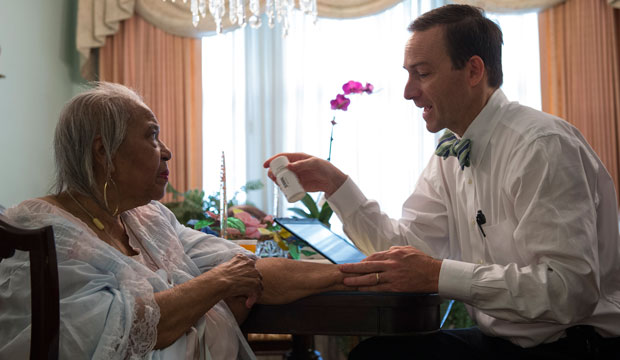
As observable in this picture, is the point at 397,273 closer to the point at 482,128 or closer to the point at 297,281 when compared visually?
the point at 297,281

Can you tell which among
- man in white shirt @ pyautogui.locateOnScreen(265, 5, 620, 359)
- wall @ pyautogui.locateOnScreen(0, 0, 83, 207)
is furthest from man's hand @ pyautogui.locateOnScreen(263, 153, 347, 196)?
wall @ pyautogui.locateOnScreen(0, 0, 83, 207)

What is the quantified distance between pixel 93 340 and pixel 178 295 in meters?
0.20

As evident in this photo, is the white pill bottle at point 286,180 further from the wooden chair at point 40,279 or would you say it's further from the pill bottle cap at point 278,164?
the wooden chair at point 40,279

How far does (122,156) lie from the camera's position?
4.89ft

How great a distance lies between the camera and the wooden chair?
1050 millimetres

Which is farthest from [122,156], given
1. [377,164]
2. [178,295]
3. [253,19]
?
[377,164]

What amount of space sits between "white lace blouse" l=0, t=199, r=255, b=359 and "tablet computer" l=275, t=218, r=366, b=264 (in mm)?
299

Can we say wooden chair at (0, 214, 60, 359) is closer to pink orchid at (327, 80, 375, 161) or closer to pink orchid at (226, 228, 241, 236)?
pink orchid at (226, 228, 241, 236)

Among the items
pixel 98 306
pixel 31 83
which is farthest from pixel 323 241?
pixel 31 83

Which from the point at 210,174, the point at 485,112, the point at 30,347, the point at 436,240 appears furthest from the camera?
the point at 210,174

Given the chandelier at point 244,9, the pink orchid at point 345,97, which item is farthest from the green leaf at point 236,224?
the chandelier at point 244,9

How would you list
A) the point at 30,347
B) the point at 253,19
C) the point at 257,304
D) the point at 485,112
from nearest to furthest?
the point at 30,347 → the point at 257,304 → the point at 485,112 → the point at 253,19

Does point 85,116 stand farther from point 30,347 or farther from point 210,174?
point 210,174

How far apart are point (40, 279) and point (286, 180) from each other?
80cm
